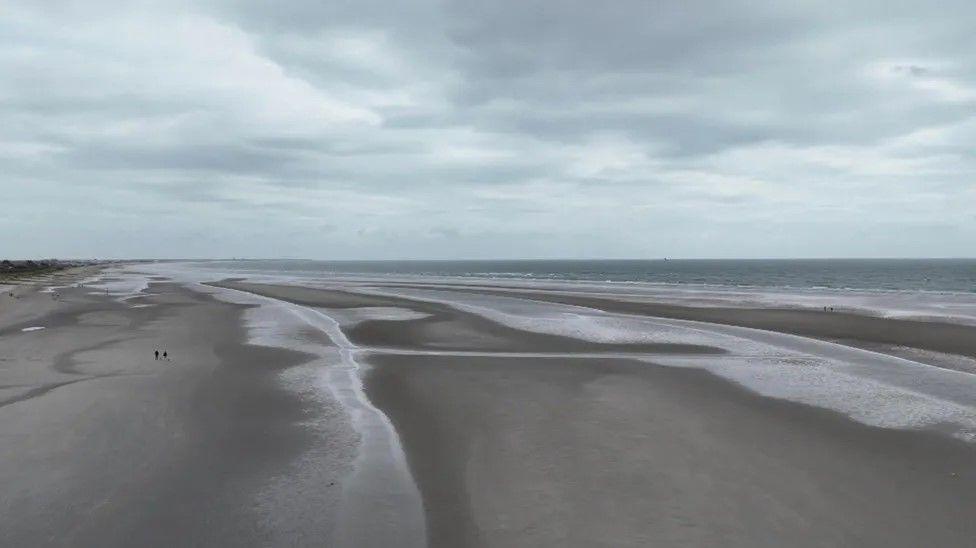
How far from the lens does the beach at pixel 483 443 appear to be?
7.61 metres

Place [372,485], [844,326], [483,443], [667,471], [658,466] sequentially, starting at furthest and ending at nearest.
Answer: [844,326] < [483,443] < [658,466] < [667,471] < [372,485]

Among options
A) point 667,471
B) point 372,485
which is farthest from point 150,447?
point 667,471

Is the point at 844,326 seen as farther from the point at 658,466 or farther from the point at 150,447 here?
the point at 150,447

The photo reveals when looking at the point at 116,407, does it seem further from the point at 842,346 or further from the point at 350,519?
the point at 842,346

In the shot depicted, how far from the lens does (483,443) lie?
10914mm

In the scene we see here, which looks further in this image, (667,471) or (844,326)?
(844,326)

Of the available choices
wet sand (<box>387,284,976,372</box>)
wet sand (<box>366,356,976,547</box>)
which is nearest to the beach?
wet sand (<box>366,356,976,547</box>)

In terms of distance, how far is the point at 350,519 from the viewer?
7848 millimetres

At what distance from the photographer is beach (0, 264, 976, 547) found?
25.0 ft

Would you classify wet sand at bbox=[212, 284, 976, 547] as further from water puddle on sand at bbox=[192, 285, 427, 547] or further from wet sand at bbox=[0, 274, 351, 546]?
wet sand at bbox=[0, 274, 351, 546]

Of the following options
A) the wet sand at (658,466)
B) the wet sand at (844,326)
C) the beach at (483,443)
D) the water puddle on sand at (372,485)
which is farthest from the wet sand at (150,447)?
the wet sand at (844,326)

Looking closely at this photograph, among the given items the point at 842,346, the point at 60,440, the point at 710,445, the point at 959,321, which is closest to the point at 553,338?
the point at 842,346

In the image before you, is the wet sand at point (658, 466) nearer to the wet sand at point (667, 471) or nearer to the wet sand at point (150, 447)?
the wet sand at point (667, 471)

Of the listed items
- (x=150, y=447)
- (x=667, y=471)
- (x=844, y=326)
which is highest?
(x=844, y=326)
